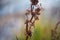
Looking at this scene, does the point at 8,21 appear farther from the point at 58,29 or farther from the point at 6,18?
the point at 58,29

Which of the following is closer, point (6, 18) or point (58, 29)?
point (58, 29)

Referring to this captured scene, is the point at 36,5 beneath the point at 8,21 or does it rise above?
above

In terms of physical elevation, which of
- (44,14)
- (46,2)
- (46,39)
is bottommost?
(46,39)

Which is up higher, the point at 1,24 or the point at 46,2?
the point at 46,2

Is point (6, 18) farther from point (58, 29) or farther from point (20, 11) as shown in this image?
point (58, 29)

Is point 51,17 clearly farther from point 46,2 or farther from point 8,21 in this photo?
point 8,21

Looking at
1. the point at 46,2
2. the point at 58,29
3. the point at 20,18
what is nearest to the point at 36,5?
the point at 46,2

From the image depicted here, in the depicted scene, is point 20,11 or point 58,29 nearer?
point 58,29

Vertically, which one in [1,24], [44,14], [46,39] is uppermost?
[44,14]
